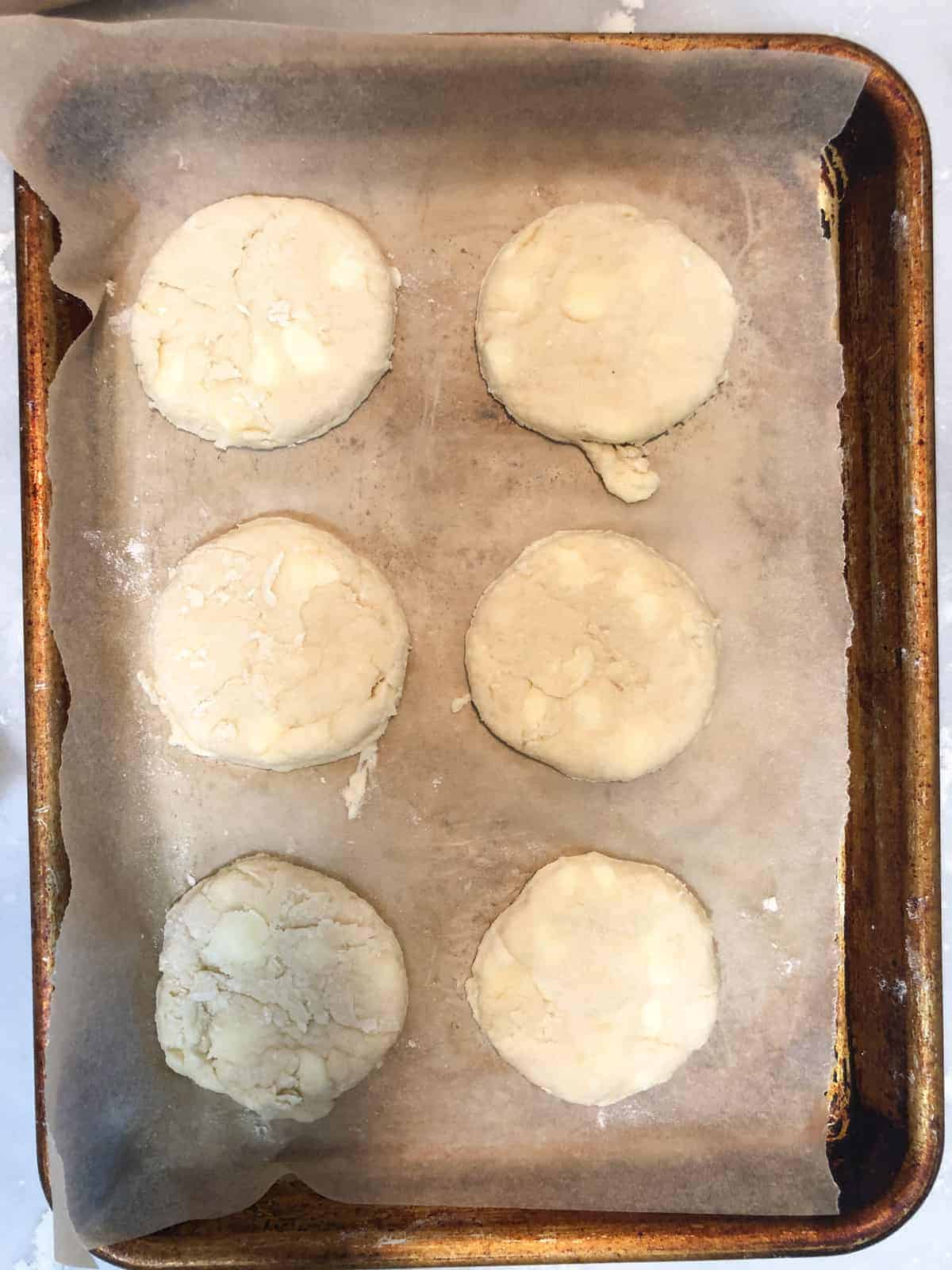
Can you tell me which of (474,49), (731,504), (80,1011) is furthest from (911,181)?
(80,1011)

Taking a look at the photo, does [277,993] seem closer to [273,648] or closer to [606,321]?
[273,648]

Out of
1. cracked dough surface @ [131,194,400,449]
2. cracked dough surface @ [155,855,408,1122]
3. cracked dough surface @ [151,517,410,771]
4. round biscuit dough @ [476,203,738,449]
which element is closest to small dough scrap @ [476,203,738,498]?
round biscuit dough @ [476,203,738,449]

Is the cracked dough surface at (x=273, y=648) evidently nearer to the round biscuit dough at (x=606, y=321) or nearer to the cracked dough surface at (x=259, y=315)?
the cracked dough surface at (x=259, y=315)

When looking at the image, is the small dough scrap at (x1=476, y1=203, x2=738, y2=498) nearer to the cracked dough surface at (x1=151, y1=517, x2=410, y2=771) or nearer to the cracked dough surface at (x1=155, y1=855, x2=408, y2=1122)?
the cracked dough surface at (x1=151, y1=517, x2=410, y2=771)

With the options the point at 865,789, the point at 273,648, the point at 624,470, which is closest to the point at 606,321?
the point at 624,470

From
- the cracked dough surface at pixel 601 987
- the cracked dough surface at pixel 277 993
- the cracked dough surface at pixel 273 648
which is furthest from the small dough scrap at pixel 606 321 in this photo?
the cracked dough surface at pixel 277 993

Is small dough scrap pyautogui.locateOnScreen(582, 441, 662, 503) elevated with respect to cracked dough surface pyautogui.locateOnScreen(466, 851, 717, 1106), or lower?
elevated
